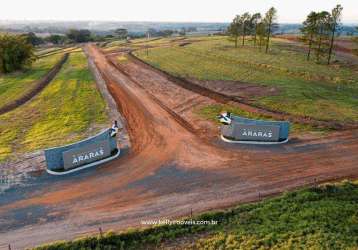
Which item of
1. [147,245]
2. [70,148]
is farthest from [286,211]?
[70,148]

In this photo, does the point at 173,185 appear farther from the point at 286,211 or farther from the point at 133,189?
the point at 286,211

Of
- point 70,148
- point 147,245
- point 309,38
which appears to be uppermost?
point 309,38

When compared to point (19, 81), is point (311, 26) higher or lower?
higher

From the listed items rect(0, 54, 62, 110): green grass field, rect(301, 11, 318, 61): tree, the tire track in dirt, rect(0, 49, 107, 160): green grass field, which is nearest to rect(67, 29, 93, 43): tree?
rect(0, 54, 62, 110): green grass field

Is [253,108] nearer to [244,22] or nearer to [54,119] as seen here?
[54,119]

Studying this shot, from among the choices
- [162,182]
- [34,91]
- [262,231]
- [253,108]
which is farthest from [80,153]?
[34,91]

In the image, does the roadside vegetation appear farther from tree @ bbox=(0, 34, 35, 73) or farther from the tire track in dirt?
tree @ bbox=(0, 34, 35, 73)

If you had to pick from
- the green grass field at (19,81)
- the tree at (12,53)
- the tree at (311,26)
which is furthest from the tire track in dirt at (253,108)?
the tree at (12,53)
